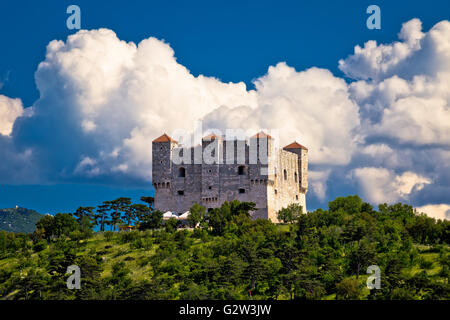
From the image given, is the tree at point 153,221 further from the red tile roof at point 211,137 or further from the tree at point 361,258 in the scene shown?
the tree at point 361,258

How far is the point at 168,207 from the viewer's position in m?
95.2

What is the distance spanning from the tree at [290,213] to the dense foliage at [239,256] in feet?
0.60

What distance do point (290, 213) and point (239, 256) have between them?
1899cm

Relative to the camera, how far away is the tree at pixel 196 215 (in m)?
88.1

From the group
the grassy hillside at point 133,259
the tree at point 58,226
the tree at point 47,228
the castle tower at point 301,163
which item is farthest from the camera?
the castle tower at point 301,163

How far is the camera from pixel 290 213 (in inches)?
3610

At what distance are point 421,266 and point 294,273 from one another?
12.5 metres

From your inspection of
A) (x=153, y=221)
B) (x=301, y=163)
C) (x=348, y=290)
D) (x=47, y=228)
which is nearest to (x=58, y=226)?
(x=47, y=228)

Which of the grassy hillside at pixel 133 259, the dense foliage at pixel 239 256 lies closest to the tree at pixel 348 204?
the dense foliage at pixel 239 256

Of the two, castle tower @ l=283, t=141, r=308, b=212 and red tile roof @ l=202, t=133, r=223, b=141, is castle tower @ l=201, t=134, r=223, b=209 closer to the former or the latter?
red tile roof @ l=202, t=133, r=223, b=141

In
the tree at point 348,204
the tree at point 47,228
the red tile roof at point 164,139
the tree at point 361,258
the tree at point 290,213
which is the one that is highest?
the red tile roof at point 164,139
